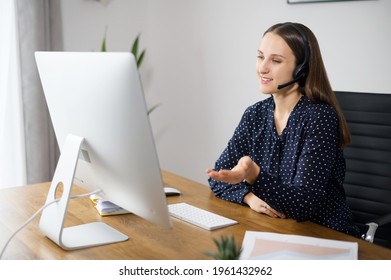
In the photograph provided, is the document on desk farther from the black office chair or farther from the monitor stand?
the black office chair

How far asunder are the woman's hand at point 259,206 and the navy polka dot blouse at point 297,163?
20 mm

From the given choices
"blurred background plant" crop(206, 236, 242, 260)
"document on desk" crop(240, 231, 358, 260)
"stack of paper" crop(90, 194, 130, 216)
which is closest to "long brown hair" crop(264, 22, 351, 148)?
"document on desk" crop(240, 231, 358, 260)

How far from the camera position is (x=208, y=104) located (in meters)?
3.15

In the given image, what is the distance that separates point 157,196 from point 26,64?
1.90 m

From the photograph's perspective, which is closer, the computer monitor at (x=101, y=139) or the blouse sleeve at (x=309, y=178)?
the computer monitor at (x=101, y=139)

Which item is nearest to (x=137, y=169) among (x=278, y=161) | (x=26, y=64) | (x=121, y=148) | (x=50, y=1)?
(x=121, y=148)

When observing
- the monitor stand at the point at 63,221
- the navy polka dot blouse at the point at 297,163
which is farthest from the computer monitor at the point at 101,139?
the navy polka dot blouse at the point at 297,163

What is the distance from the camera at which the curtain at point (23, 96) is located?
8.90ft

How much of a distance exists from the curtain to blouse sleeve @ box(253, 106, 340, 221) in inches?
66.3

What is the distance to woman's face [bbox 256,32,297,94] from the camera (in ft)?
5.29

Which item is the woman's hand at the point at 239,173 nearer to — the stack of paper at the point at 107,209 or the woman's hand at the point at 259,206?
the woman's hand at the point at 259,206

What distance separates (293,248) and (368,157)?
2.41ft

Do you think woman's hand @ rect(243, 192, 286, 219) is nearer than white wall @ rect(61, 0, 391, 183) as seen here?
Yes
